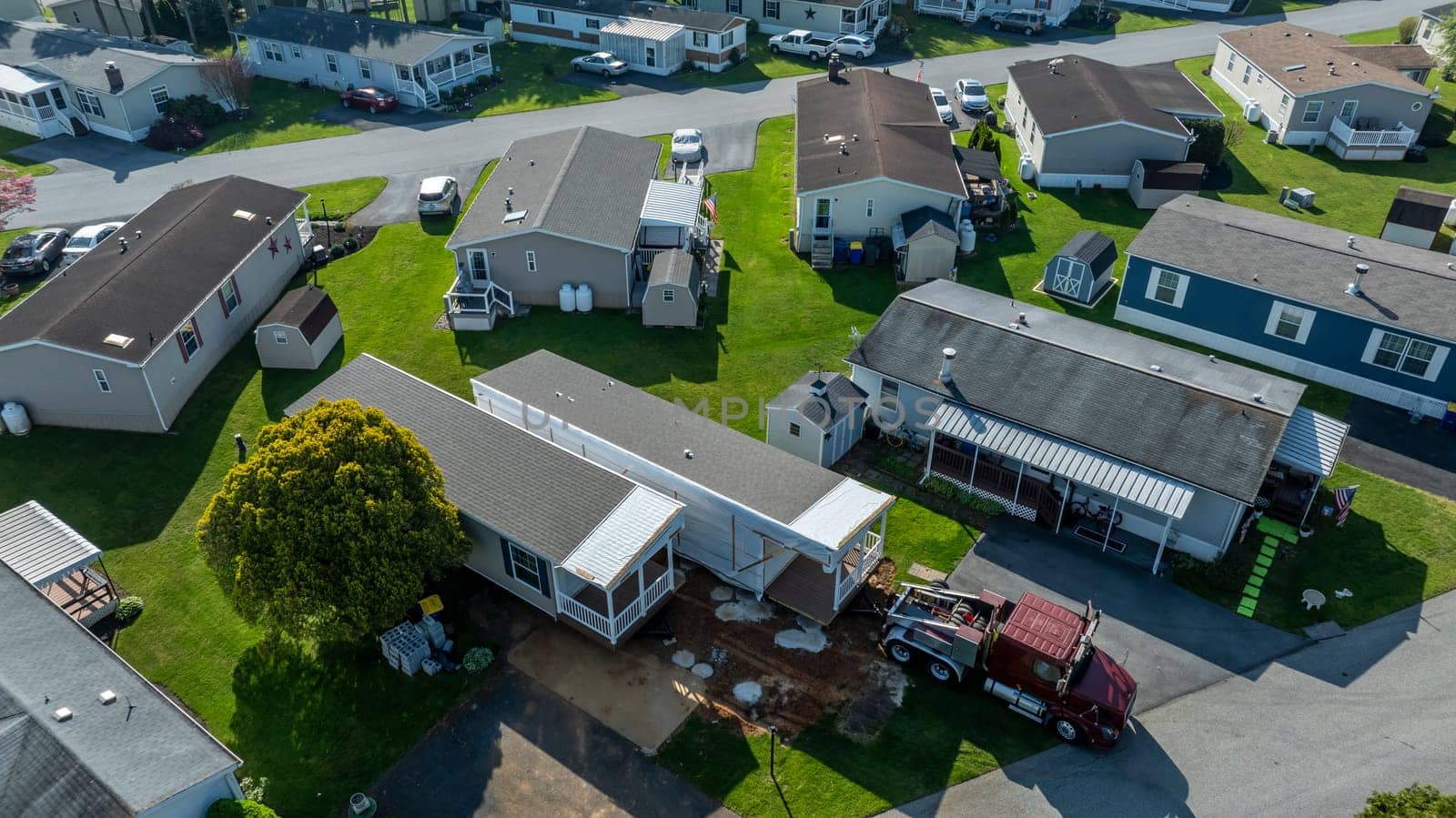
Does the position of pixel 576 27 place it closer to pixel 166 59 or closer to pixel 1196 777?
pixel 166 59

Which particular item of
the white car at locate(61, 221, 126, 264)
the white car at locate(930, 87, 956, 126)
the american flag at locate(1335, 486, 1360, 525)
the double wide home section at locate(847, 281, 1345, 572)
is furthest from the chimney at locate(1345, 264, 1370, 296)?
the white car at locate(61, 221, 126, 264)

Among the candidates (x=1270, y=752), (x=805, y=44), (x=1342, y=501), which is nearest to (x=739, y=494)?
(x=1270, y=752)

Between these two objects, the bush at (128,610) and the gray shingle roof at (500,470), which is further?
the bush at (128,610)

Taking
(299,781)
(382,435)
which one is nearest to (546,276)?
(382,435)

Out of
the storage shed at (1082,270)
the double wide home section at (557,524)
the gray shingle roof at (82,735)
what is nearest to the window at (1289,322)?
the storage shed at (1082,270)

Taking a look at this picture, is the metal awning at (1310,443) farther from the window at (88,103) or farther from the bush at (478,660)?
the window at (88,103)

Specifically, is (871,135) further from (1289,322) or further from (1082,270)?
(1289,322)
